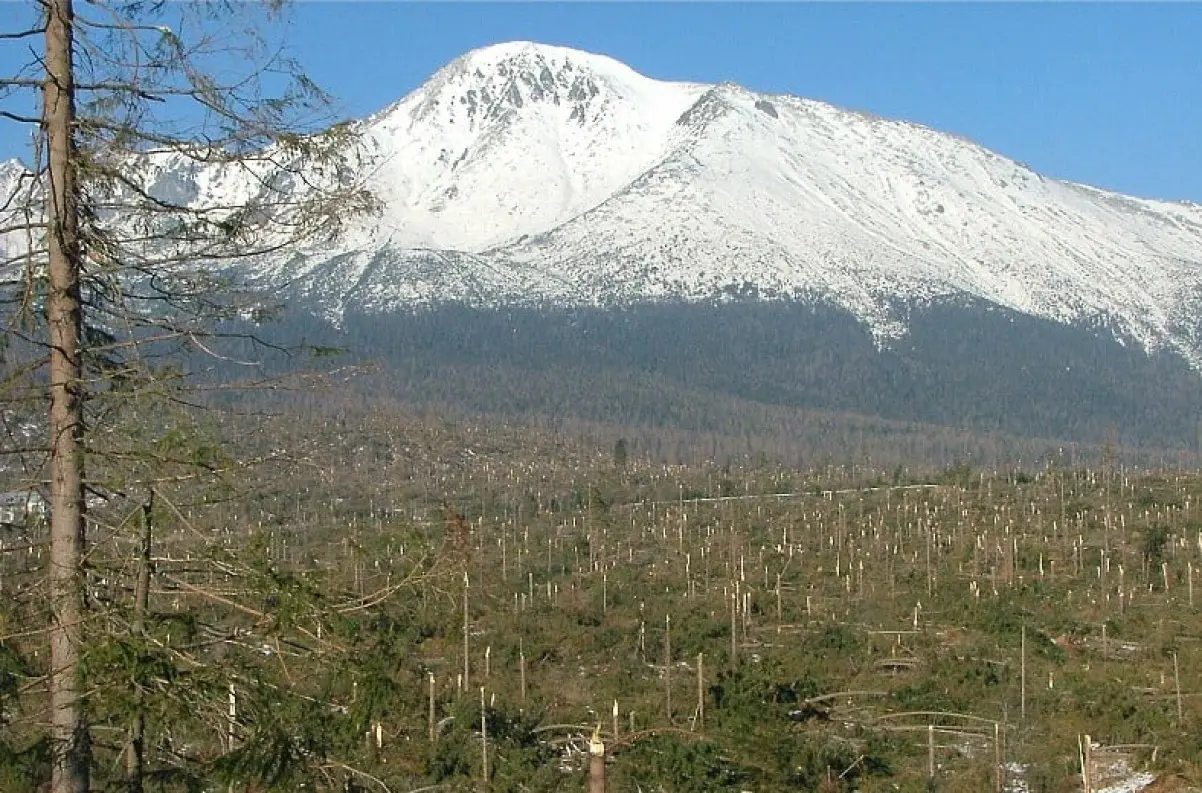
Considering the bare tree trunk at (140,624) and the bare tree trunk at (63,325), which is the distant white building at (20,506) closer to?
the bare tree trunk at (63,325)

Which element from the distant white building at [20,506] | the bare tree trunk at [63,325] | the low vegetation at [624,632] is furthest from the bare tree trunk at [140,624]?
the distant white building at [20,506]

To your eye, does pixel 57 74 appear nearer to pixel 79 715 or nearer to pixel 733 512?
pixel 79 715

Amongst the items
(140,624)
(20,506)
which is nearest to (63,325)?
(20,506)

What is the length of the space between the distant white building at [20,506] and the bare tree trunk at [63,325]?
0.58 ft

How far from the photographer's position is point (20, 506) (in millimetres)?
7426

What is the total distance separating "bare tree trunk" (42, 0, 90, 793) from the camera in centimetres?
716

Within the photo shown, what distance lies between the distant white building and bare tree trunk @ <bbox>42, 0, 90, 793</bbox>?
0.18 m

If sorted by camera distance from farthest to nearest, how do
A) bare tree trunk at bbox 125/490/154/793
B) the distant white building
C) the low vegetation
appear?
the distant white building → the low vegetation → bare tree trunk at bbox 125/490/154/793

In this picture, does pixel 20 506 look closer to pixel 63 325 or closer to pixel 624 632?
pixel 63 325

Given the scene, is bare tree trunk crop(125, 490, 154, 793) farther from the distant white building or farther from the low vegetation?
the distant white building

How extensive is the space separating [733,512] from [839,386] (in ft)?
342

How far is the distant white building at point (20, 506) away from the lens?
741 cm

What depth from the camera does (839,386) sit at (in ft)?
508

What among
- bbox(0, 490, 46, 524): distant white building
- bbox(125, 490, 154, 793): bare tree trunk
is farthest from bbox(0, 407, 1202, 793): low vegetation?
bbox(0, 490, 46, 524): distant white building
